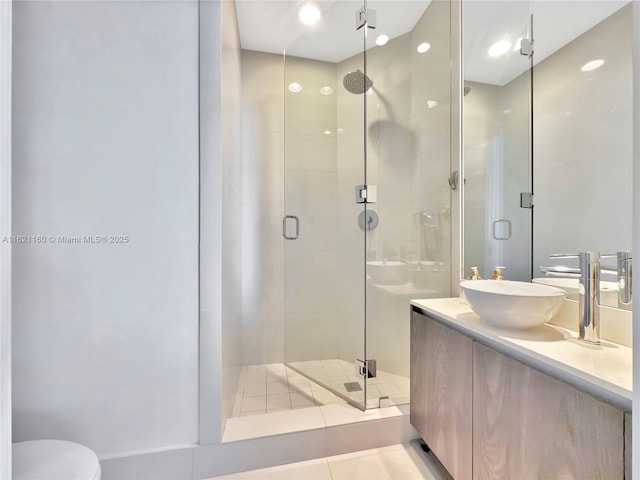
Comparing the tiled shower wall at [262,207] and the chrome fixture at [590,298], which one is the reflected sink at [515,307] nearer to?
the chrome fixture at [590,298]

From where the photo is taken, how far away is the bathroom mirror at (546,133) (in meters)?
0.94

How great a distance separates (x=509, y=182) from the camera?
54.6 inches

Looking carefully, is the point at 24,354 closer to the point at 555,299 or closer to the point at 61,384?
the point at 61,384

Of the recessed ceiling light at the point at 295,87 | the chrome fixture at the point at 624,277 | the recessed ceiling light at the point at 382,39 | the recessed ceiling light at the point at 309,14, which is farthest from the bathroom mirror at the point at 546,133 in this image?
the recessed ceiling light at the point at 295,87

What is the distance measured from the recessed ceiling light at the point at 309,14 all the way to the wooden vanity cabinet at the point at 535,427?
233 cm

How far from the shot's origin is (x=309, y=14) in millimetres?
2029

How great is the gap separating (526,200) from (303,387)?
1.80 metres

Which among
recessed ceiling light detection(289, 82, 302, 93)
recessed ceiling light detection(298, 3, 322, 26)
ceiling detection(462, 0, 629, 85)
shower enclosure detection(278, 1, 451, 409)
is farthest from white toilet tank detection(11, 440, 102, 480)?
recessed ceiling light detection(298, 3, 322, 26)

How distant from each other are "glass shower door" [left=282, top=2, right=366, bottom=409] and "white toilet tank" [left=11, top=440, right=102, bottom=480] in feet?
4.40

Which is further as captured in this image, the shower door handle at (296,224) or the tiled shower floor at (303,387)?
the shower door handle at (296,224)

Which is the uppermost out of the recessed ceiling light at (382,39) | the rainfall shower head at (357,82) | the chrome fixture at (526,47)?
the recessed ceiling light at (382,39)
